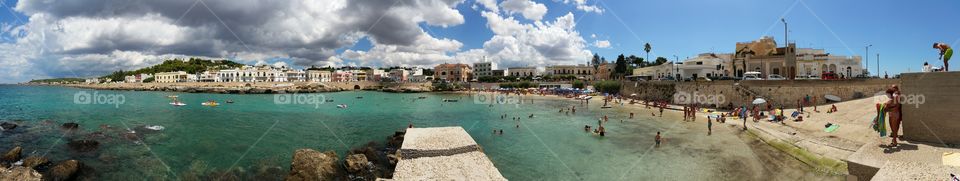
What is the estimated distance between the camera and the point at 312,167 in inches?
549

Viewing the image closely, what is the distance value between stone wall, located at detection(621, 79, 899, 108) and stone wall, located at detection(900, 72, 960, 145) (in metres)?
19.3

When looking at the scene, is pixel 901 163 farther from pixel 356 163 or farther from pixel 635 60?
pixel 635 60

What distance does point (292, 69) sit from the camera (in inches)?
4678

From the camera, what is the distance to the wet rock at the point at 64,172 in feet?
42.3

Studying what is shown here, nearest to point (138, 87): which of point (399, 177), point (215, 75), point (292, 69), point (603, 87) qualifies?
point (215, 75)

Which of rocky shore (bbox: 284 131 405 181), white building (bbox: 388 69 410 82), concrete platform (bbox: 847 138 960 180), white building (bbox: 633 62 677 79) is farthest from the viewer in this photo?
white building (bbox: 388 69 410 82)

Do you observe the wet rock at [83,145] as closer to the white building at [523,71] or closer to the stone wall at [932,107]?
the stone wall at [932,107]

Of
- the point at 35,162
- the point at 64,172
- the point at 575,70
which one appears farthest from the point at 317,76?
the point at 64,172

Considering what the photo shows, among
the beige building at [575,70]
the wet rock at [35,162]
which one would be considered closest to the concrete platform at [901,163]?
the wet rock at [35,162]

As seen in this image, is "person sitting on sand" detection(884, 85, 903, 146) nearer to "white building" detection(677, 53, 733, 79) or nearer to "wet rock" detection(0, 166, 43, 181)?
"wet rock" detection(0, 166, 43, 181)

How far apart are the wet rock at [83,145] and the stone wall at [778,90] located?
39505 mm

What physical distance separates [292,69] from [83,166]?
111898 millimetres

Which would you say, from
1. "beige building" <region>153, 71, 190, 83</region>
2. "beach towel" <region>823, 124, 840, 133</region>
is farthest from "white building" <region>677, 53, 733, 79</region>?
"beige building" <region>153, 71, 190, 83</region>

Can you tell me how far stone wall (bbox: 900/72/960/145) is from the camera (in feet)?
38.6
